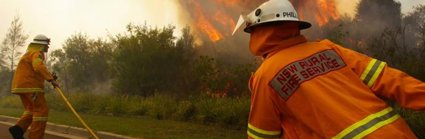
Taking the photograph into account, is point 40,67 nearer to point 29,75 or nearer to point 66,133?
point 29,75

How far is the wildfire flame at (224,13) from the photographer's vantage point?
26.8 meters

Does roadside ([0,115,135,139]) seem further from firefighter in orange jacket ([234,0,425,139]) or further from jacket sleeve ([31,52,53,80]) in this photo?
firefighter in orange jacket ([234,0,425,139])

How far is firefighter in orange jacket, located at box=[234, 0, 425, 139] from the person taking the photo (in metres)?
2.41

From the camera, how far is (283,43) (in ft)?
8.86

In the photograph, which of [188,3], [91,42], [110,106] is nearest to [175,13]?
[188,3]

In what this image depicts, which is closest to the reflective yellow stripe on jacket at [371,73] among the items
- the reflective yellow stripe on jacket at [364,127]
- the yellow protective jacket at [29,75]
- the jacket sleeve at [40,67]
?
the reflective yellow stripe on jacket at [364,127]

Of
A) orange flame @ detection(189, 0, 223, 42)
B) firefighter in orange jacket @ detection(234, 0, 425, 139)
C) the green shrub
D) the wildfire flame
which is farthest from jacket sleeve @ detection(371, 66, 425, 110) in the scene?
orange flame @ detection(189, 0, 223, 42)

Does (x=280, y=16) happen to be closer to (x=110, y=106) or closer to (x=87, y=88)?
(x=110, y=106)

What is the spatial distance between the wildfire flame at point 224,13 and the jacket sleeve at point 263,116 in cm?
2399

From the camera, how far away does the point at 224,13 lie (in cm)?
2803

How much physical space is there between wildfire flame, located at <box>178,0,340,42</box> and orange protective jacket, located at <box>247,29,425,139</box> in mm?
23830

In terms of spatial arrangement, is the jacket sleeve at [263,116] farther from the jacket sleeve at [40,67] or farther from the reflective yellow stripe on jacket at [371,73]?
the jacket sleeve at [40,67]

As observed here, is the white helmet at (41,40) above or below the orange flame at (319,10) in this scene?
below

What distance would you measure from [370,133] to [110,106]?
14415mm
